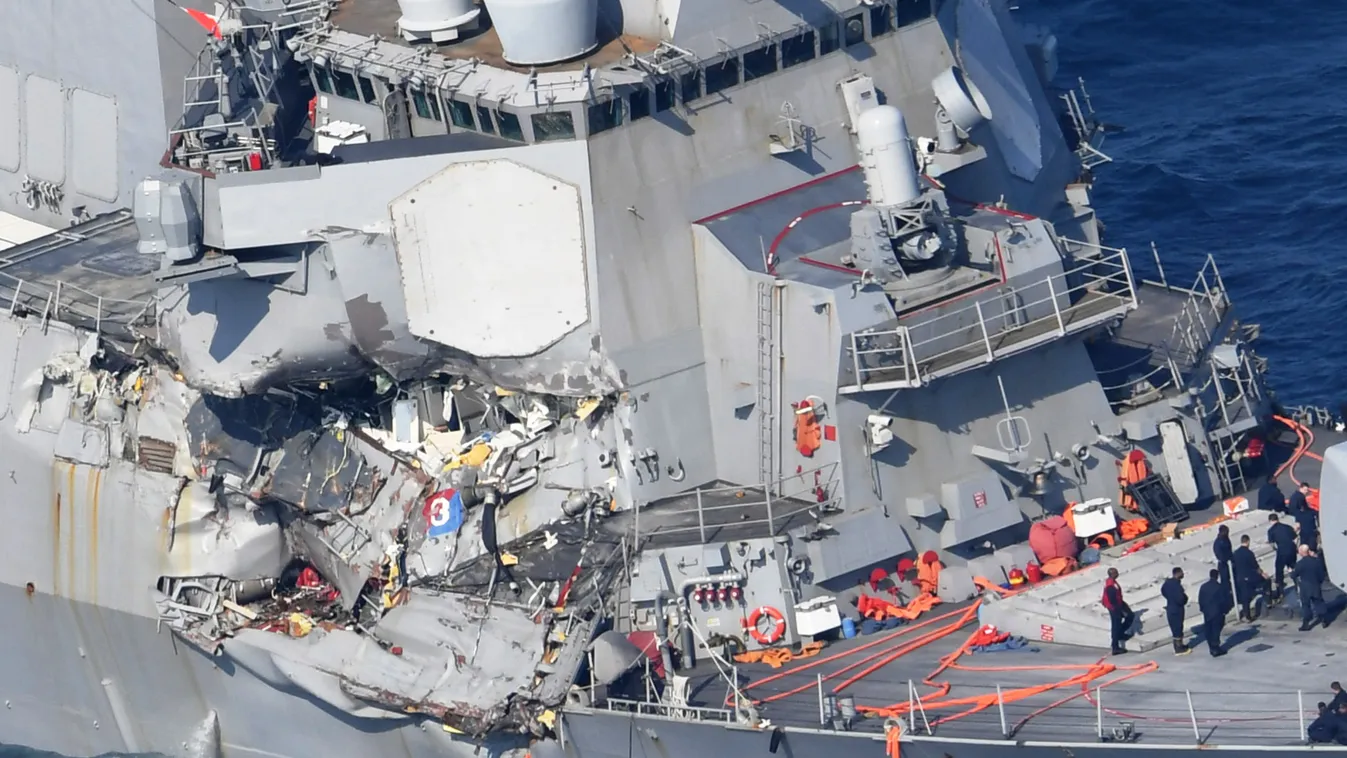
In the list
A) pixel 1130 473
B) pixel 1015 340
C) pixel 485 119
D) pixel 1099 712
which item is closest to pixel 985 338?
pixel 1015 340

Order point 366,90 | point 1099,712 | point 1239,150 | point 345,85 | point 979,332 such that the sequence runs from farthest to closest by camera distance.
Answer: point 1239,150 → point 345,85 → point 366,90 → point 979,332 → point 1099,712

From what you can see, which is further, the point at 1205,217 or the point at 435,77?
the point at 1205,217

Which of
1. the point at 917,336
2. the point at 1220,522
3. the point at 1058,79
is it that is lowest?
the point at 1220,522

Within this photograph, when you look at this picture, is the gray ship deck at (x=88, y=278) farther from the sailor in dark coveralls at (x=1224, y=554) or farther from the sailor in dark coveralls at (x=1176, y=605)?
the sailor in dark coveralls at (x=1224, y=554)

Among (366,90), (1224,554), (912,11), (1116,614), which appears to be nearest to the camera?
(1116,614)

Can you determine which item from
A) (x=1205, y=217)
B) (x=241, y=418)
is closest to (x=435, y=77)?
(x=241, y=418)

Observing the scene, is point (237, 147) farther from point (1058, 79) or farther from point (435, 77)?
point (1058, 79)

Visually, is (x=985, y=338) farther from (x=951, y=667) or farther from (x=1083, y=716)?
(x=1083, y=716)

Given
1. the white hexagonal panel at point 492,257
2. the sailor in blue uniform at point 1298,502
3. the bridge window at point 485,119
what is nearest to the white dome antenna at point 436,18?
the bridge window at point 485,119
